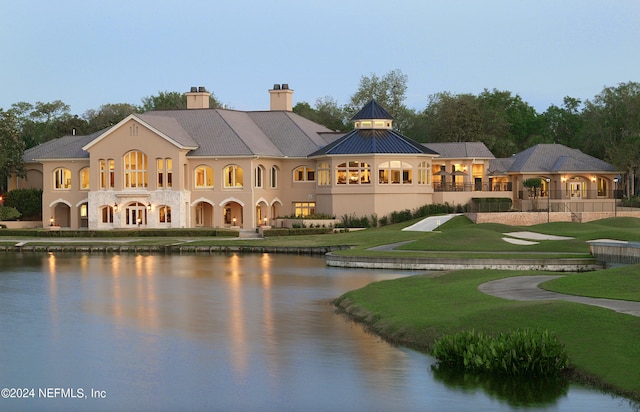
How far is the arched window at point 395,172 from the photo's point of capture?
249 feet

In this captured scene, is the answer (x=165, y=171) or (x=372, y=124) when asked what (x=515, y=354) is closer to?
(x=165, y=171)

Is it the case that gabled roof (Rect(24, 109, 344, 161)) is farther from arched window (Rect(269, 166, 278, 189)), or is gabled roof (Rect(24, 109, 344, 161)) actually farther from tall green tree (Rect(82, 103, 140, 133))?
tall green tree (Rect(82, 103, 140, 133))

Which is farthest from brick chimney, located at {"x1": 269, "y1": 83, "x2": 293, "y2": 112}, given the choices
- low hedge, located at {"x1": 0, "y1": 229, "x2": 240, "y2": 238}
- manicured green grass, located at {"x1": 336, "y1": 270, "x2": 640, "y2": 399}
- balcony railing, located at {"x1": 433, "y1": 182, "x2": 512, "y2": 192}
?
manicured green grass, located at {"x1": 336, "y1": 270, "x2": 640, "y2": 399}

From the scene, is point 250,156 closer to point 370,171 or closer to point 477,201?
point 370,171

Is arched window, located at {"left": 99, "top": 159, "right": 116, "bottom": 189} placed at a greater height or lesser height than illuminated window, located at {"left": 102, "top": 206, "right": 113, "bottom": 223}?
greater

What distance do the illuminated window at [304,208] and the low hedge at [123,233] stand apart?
11.5 m

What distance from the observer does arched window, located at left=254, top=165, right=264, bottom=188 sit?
77.4 m

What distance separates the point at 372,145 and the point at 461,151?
11.5 meters

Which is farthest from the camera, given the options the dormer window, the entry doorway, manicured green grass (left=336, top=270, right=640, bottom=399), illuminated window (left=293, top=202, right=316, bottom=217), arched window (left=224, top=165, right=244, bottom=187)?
illuminated window (left=293, top=202, right=316, bottom=217)

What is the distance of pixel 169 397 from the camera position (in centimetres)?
→ 2153

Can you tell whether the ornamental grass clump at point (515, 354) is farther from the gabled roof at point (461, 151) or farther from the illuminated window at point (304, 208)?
the gabled roof at point (461, 151)

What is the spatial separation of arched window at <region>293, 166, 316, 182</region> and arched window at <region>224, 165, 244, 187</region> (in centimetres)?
583

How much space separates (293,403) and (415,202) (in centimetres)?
5637

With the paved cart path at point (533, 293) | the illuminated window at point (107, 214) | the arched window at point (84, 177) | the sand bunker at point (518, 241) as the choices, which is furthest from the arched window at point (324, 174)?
the paved cart path at point (533, 293)
